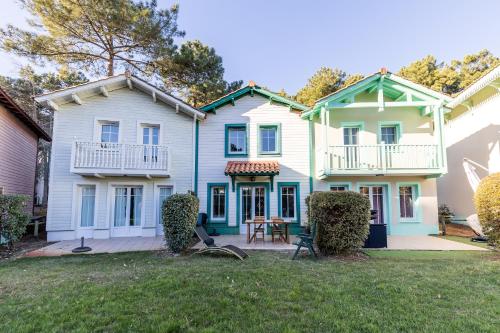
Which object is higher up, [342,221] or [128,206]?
[128,206]

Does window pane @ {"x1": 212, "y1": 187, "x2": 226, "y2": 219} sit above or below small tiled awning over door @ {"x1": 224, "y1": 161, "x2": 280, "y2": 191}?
below

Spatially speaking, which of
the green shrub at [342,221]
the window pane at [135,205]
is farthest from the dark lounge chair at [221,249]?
the window pane at [135,205]

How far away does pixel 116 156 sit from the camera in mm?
9961

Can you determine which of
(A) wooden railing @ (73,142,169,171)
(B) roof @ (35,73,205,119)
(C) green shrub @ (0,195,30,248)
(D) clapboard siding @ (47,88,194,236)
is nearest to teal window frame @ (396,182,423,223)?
(D) clapboard siding @ (47,88,194,236)

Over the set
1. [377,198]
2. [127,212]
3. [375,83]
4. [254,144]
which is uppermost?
[375,83]

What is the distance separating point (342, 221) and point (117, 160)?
8952 millimetres

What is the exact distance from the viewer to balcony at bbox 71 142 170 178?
968 centimetres

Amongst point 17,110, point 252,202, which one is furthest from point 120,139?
point 252,202

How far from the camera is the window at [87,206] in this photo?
10.2 metres

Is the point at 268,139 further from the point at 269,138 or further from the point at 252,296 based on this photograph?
the point at 252,296

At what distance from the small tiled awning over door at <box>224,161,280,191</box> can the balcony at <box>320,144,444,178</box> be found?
2241 mm

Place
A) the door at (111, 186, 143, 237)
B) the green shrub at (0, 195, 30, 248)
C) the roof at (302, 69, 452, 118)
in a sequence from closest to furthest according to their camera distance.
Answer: the green shrub at (0, 195, 30, 248), the roof at (302, 69, 452, 118), the door at (111, 186, 143, 237)

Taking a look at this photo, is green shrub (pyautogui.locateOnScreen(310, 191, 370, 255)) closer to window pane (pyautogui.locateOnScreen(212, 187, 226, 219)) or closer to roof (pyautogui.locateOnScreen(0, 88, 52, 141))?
window pane (pyautogui.locateOnScreen(212, 187, 226, 219))

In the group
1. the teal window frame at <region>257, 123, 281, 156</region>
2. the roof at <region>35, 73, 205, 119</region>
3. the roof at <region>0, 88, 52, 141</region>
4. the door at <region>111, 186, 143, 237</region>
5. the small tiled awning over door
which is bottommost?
the door at <region>111, 186, 143, 237</region>
